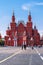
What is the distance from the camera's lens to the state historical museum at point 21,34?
512 feet

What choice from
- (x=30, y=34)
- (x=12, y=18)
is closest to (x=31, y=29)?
(x=30, y=34)

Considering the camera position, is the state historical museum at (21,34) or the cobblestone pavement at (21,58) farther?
the state historical museum at (21,34)

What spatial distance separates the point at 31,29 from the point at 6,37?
15.2m

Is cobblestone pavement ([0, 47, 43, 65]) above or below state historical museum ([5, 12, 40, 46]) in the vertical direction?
below

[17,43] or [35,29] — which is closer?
[17,43]

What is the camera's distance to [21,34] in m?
158

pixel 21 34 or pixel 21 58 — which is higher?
pixel 21 34

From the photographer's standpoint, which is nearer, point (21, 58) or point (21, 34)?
point (21, 58)

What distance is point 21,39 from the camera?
157250 millimetres

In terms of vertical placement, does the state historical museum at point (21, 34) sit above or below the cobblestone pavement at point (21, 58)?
above

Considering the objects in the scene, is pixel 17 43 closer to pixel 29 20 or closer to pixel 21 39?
pixel 21 39

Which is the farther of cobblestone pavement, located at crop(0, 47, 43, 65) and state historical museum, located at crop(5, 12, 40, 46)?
state historical museum, located at crop(5, 12, 40, 46)

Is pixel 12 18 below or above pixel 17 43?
above

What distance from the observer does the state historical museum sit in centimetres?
15612
